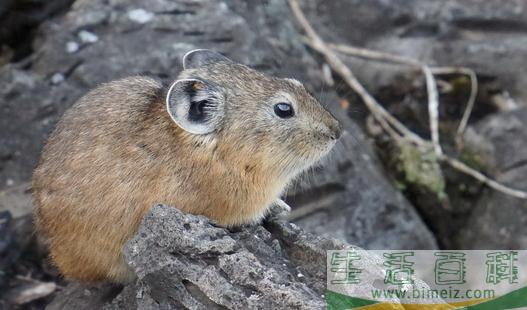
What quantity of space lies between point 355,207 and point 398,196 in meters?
0.65

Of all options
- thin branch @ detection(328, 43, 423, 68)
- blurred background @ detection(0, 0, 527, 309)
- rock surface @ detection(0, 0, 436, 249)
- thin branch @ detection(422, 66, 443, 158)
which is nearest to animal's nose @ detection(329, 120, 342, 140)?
rock surface @ detection(0, 0, 436, 249)

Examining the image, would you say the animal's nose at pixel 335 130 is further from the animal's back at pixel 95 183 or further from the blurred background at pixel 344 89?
the blurred background at pixel 344 89

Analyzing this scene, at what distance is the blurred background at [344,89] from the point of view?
823 cm

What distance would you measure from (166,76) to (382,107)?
328 cm

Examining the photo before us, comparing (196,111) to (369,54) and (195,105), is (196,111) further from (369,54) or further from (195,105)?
(369,54)

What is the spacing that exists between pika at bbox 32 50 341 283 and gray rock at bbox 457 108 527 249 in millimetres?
3843

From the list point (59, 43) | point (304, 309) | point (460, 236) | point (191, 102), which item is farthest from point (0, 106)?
point (460, 236)

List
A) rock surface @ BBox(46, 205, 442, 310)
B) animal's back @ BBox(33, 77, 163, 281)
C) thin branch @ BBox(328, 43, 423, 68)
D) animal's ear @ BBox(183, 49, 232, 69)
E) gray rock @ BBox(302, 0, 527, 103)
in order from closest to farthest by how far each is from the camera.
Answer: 1. rock surface @ BBox(46, 205, 442, 310)
2. animal's back @ BBox(33, 77, 163, 281)
3. animal's ear @ BBox(183, 49, 232, 69)
4. gray rock @ BBox(302, 0, 527, 103)
5. thin branch @ BBox(328, 43, 423, 68)

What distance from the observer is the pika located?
6.07 meters

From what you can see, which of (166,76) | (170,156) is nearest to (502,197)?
(166,76)

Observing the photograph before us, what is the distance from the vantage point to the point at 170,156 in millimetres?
6203

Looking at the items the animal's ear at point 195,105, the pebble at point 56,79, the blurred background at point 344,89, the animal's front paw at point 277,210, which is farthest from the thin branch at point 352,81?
the animal's ear at point 195,105

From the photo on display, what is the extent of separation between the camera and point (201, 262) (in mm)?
5219

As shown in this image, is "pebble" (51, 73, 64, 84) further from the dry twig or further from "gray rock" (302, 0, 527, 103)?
"gray rock" (302, 0, 527, 103)
